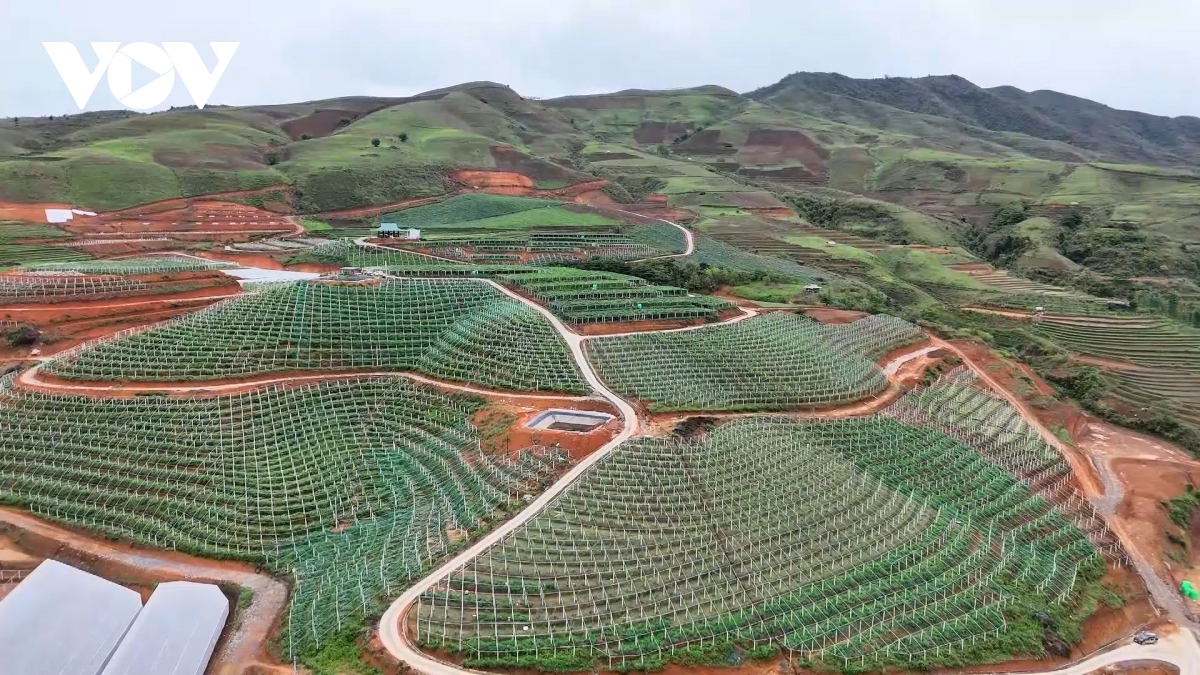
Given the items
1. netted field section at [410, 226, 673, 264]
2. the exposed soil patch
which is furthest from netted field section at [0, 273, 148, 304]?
the exposed soil patch

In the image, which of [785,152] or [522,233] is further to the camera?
[785,152]

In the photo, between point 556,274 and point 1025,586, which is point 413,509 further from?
point 556,274

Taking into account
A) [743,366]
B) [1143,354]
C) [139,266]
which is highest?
[139,266]

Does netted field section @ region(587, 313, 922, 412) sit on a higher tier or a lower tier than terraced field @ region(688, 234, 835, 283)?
lower

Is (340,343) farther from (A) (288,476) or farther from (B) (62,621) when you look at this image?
(B) (62,621)

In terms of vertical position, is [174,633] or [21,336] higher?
[21,336]

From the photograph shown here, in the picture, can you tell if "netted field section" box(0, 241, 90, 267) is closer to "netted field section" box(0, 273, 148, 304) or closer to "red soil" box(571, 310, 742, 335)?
"netted field section" box(0, 273, 148, 304)

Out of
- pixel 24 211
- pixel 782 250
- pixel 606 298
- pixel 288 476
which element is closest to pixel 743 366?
pixel 606 298
